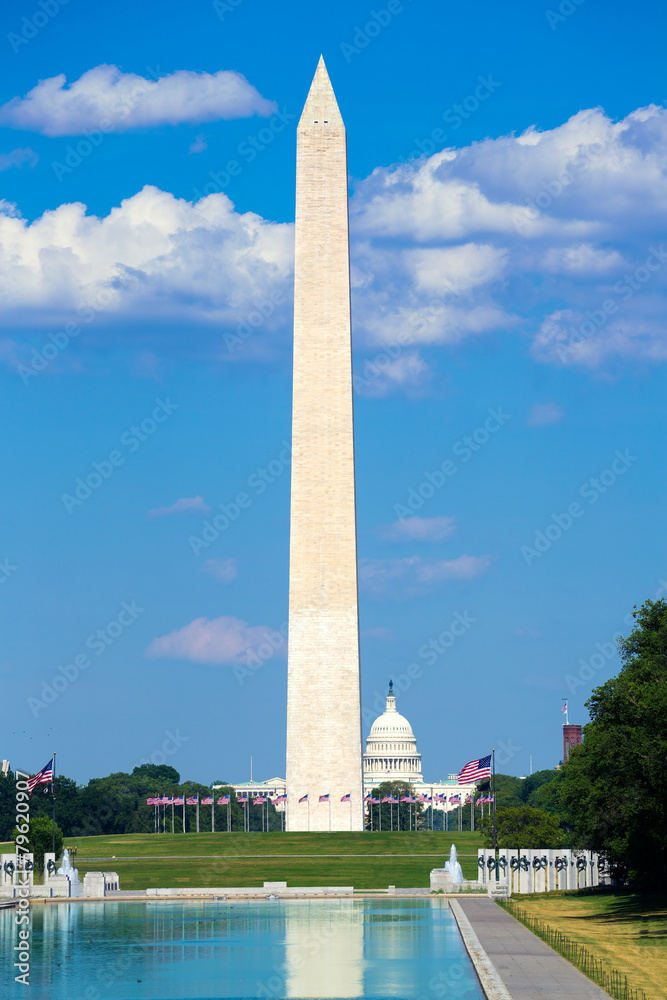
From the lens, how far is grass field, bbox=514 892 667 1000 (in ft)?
94.7

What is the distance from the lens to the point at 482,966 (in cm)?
2766

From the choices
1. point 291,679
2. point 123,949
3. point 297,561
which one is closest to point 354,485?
point 297,561

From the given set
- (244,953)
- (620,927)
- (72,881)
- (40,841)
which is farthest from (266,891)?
(244,953)

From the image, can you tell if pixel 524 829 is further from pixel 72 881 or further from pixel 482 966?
pixel 482 966

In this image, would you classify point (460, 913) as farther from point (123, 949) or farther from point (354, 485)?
point (354, 485)

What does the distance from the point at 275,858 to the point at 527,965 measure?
3936cm

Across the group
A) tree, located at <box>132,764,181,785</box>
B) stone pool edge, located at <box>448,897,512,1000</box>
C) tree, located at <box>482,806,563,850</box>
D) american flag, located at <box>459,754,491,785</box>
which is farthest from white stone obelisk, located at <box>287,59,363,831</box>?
tree, located at <box>132,764,181,785</box>

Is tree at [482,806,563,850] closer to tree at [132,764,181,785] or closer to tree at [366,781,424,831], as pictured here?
tree at [366,781,424,831]

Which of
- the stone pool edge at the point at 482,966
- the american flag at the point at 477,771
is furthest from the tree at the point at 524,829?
the stone pool edge at the point at 482,966

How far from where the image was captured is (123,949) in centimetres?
3284

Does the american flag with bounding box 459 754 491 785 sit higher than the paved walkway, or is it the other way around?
the american flag with bounding box 459 754 491 785

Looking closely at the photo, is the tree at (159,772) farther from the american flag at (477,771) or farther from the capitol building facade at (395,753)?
the american flag at (477,771)

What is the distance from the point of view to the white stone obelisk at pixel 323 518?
79.8 metres

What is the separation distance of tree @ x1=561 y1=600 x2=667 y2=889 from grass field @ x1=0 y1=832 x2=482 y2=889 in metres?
9.76
